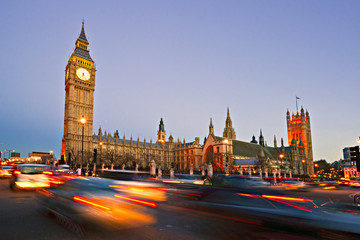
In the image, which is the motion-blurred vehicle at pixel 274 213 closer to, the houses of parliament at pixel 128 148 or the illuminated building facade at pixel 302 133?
the houses of parliament at pixel 128 148

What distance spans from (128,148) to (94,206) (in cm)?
9581

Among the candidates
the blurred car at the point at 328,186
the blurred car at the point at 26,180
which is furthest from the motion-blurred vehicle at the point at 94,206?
the blurred car at the point at 328,186

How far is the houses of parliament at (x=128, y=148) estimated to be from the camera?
82750 mm

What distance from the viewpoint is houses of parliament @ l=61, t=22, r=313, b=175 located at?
8275 centimetres

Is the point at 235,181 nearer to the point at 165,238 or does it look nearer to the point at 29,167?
the point at 165,238

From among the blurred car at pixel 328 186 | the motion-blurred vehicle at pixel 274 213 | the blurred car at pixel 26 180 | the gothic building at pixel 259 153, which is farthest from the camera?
the gothic building at pixel 259 153

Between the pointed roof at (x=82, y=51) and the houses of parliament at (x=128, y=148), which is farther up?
the pointed roof at (x=82, y=51)

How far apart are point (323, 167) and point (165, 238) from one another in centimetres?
16319

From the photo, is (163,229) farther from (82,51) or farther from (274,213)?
(82,51)

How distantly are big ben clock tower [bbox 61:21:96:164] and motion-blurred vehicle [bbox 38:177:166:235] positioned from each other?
74788 mm

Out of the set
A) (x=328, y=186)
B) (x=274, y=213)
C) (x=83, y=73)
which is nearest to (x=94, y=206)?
(x=274, y=213)

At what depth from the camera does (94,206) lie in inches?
285

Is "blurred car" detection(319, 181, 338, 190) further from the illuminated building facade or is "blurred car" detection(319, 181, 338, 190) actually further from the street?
the illuminated building facade

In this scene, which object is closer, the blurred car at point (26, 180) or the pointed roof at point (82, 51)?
the blurred car at point (26, 180)
